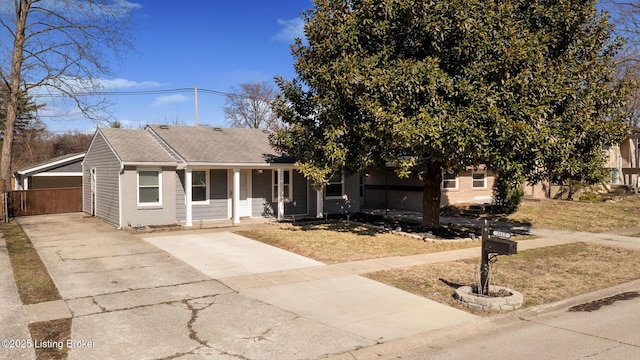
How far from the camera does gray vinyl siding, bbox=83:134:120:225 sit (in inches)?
693

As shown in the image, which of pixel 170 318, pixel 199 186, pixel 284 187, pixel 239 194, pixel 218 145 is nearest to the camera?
pixel 170 318

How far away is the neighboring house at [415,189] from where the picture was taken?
949 inches

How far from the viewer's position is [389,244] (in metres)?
13.5

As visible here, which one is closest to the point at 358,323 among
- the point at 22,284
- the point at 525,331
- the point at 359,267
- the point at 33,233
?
the point at 525,331

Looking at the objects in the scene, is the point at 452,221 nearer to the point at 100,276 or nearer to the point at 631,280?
the point at 631,280

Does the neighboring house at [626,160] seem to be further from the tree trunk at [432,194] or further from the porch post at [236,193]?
the porch post at [236,193]

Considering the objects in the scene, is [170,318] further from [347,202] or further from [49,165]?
[49,165]

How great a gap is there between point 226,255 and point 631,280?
9.32m

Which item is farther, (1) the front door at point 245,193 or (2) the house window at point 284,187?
(2) the house window at point 284,187

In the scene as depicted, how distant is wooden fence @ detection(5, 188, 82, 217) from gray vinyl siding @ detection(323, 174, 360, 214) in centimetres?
1317

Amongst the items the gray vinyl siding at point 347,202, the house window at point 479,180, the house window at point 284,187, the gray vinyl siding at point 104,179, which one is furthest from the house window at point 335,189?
the gray vinyl siding at point 104,179

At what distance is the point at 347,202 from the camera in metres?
21.7

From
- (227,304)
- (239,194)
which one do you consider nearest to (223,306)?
(227,304)

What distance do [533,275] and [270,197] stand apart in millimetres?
12317
